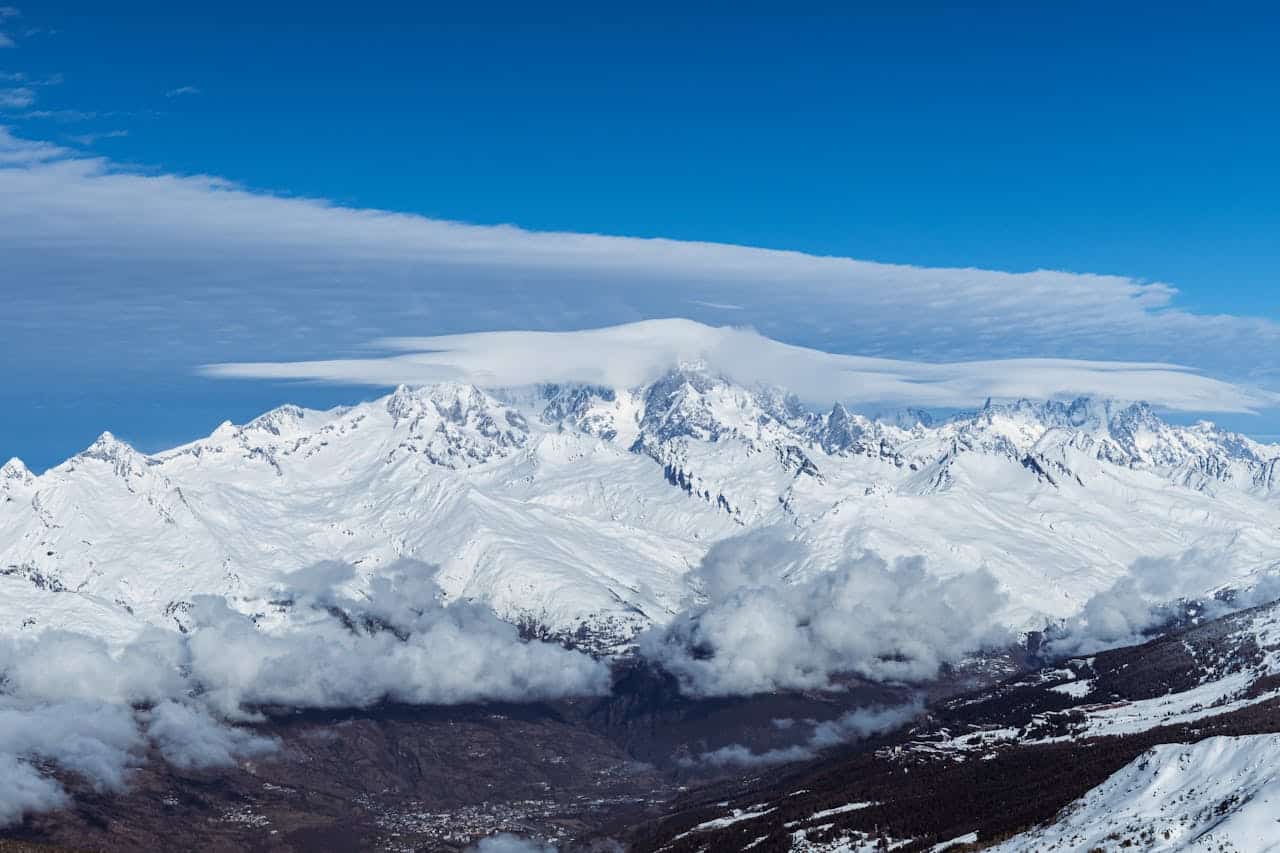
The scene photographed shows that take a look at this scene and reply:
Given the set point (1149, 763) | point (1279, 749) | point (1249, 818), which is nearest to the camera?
point (1249, 818)

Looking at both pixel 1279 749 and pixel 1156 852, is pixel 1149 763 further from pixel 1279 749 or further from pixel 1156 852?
pixel 1156 852

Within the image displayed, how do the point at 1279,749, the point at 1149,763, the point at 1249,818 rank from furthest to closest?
the point at 1149,763 < the point at 1279,749 < the point at 1249,818

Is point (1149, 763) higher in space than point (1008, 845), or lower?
higher

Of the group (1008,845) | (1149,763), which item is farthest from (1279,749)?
(1008,845)

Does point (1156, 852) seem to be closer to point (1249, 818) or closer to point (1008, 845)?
point (1249, 818)

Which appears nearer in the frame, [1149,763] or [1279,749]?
[1279,749]

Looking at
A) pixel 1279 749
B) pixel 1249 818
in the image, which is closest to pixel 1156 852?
pixel 1249 818
